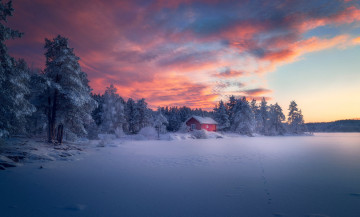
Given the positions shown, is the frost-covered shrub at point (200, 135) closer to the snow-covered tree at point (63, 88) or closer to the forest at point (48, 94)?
the forest at point (48, 94)

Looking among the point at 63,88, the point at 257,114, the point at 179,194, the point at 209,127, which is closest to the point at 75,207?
the point at 179,194

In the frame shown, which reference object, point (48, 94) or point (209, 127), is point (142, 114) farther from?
point (48, 94)

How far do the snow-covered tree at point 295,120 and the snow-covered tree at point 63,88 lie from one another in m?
78.6

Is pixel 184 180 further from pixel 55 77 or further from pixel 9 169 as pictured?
pixel 55 77

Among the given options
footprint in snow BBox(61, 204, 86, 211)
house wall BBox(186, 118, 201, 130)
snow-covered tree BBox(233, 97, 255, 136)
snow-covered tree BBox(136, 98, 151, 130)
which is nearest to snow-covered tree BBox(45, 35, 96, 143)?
footprint in snow BBox(61, 204, 86, 211)

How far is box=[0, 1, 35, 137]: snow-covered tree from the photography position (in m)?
10.4

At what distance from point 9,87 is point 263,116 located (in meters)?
75.9

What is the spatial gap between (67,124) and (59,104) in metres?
2.20

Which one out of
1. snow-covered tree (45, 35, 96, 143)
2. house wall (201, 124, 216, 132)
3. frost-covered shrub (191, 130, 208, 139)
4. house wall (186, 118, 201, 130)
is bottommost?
frost-covered shrub (191, 130, 208, 139)

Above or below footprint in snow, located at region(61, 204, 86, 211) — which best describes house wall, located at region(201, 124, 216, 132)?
above

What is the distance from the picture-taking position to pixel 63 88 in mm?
17250

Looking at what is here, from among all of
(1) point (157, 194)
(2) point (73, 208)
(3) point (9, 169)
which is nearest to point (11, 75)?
(3) point (9, 169)

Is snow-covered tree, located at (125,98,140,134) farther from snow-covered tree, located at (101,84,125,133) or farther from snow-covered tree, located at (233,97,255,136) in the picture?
snow-covered tree, located at (233,97,255,136)

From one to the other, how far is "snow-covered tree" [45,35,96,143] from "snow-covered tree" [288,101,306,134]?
258 feet
